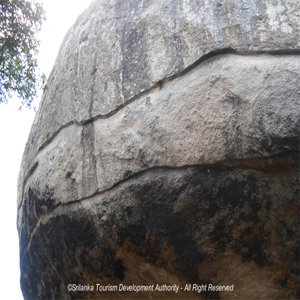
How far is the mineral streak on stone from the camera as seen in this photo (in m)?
1.98

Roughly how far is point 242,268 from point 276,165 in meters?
0.70

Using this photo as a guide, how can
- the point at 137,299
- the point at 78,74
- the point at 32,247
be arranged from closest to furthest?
the point at 137,299, the point at 78,74, the point at 32,247

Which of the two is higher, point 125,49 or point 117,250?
point 125,49

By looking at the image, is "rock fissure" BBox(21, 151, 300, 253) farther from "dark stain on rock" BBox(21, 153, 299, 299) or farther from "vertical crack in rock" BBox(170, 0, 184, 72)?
"vertical crack in rock" BBox(170, 0, 184, 72)

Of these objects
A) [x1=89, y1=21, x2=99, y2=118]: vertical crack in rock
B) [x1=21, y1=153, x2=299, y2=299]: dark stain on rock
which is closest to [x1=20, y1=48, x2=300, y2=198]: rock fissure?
[x1=89, y1=21, x2=99, y2=118]: vertical crack in rock

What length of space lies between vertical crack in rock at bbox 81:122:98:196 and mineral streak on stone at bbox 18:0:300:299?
0.03ft

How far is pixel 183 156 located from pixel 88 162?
840 mm

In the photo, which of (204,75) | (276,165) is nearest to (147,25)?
(204,75)

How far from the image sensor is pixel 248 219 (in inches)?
79.9

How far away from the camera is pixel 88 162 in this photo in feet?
8.39

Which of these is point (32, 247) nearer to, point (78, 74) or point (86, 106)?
point (86, 106)

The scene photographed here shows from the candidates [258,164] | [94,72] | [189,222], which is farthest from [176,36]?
[189,222]

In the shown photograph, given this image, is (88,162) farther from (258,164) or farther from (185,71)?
(258,164)

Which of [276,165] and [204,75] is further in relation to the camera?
[204,75]
